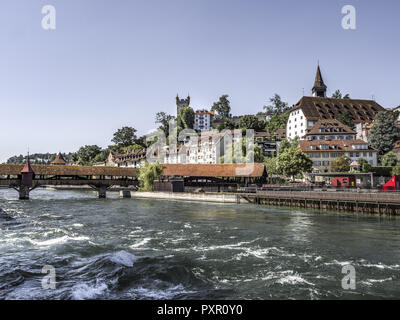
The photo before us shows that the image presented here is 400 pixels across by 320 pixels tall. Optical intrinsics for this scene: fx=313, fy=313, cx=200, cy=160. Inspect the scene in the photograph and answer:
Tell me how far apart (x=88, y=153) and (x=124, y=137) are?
59.8 ft

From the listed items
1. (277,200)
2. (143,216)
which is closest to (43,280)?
(143,216)

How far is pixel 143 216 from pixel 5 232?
1213 cm

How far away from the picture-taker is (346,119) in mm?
83188

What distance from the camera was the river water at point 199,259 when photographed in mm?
10930

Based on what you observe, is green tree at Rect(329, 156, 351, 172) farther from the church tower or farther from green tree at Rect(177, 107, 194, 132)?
green tree at Rect(177, 107, 194, 132)

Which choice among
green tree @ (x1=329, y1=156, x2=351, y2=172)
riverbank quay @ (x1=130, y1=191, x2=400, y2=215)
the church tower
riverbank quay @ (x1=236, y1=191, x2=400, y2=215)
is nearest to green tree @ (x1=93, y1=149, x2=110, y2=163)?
riverbank quay @ (x1=130, y1=191, x2=400, y2=215)

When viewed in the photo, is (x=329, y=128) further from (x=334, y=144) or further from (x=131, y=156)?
(x=131, y=156)

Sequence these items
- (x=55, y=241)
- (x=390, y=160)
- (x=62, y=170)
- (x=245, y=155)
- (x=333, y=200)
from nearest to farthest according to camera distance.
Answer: (x=55, y=241)
(x=333, y=200)
(x=62, y=170)
(x=390, y=160)
(x=245, y=155)

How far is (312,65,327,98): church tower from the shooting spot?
103 metres

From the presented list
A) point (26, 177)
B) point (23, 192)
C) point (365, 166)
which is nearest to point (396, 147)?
point (365, 166)

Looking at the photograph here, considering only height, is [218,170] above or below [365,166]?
below

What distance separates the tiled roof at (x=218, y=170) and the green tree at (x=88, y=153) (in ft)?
283

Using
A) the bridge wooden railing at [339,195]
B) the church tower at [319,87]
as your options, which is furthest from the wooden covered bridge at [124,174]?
the church tower at [319,87]
